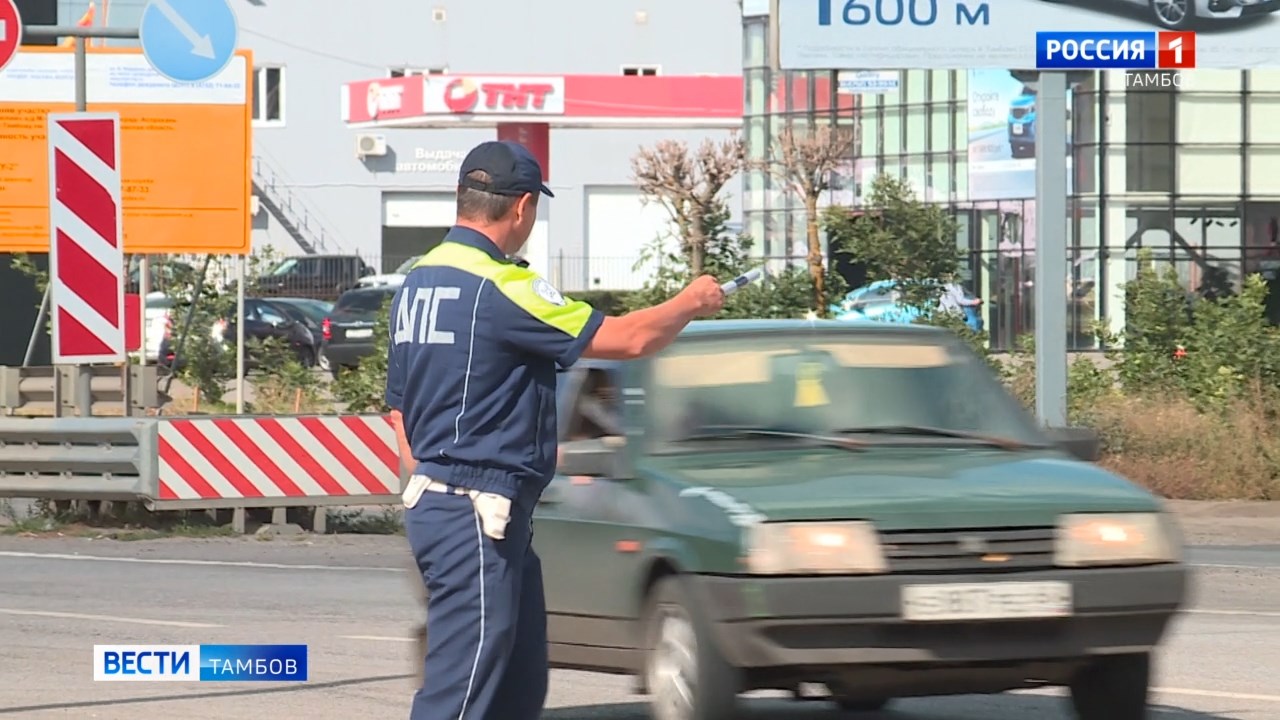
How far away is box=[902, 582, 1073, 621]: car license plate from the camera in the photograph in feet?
23.7

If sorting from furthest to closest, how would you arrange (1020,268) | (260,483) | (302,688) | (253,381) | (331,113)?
(331,113)
(1020,268)
(253,381)
(260,483)
(302,688)

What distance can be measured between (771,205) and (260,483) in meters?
39.7

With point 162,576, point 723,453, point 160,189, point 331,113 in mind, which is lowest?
point 162,576

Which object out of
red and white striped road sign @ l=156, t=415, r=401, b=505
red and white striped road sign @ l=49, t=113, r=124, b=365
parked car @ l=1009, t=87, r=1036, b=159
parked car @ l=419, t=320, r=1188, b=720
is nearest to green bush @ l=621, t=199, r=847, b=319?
red and white striped road sign @ l=156, t=415, r=401, b=505

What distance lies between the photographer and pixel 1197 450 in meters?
21.1

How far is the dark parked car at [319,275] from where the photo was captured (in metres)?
63.1

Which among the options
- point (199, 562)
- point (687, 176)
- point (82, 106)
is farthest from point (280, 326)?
point (199, 562)

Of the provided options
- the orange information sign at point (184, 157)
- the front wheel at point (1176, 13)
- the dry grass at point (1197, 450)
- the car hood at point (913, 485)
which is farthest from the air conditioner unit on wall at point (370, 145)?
the car hood at point (913, 485)

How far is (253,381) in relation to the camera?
2703cm

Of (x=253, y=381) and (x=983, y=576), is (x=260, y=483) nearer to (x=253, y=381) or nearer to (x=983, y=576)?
(x=253, y=381)

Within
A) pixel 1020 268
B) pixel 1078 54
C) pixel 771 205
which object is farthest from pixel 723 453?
pixel 771 205

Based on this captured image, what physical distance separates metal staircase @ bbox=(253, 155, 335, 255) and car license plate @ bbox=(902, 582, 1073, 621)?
65.7m

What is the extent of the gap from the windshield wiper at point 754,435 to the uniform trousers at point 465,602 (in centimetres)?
265

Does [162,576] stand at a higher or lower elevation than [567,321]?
lower
